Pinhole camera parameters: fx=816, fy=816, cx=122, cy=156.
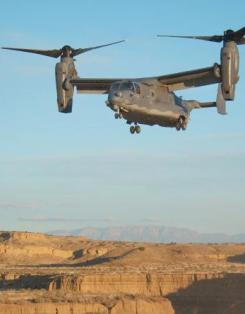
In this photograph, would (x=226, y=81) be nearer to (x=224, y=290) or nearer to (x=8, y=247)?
(x=224, y=290)

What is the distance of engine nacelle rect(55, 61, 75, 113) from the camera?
50719mm

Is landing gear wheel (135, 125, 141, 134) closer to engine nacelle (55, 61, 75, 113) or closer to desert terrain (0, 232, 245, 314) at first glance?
engine nacelle (55, 61, 75, 113)

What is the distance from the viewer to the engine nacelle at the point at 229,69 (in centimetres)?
4566

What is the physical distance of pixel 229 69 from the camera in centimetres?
4569

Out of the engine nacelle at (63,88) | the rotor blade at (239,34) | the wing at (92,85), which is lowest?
the engine nacelle at (63,88)

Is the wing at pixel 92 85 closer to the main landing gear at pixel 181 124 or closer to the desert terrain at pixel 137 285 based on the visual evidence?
the main landing gear at pixel 181 124

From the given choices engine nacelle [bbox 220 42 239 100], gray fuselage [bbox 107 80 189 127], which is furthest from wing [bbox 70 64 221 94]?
engine nacelle [bbox 220 42 239 100]

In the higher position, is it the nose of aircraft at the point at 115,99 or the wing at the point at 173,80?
the wing at the point at 173,80

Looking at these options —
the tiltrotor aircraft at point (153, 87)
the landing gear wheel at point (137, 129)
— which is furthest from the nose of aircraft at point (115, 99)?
the landing gear wheel at point (137, 129)

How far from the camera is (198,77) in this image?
50844 millimetres

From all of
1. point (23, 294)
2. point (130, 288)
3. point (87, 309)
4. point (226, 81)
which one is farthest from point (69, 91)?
point (130, 288)

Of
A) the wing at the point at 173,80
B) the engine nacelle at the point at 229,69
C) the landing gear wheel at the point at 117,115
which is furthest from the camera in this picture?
the wing at the point at 173,80

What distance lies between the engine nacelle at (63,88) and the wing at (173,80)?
1.89 ft

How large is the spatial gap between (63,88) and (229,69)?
36.0 ft
